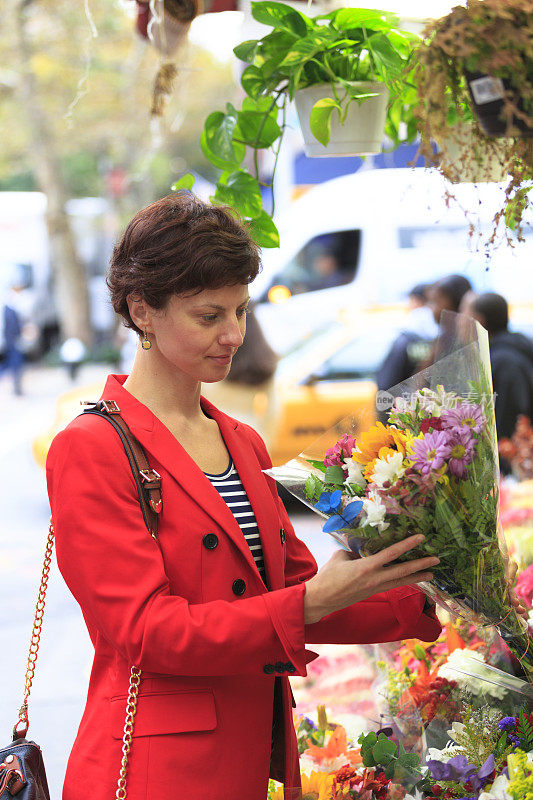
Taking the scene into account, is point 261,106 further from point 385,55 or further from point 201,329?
point 201,329

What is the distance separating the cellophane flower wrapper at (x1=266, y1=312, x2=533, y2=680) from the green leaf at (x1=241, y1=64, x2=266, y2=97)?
93 centimetres

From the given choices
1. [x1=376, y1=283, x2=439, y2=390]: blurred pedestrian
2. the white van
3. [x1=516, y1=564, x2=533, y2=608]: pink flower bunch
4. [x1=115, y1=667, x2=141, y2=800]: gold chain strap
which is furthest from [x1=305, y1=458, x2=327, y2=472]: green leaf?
the white van

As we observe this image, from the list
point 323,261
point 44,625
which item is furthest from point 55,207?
point 44,625

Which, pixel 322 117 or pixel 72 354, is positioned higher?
pixel 322 117

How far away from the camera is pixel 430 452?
68.2 inches

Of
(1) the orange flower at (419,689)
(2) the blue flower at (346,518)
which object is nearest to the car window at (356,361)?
(1) the orange flower at (419,689)

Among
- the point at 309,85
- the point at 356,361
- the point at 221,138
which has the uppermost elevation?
the point at 309,85

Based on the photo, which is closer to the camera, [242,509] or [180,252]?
[180,252]

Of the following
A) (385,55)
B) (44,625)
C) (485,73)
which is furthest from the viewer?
(44,625)

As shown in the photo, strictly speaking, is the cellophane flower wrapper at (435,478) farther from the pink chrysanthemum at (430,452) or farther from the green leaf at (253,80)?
the green leaf at (253,80)

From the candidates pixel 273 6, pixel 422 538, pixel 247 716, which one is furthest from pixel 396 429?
pixel 273 6

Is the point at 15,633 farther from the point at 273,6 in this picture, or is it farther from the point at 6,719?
the point at 273,6

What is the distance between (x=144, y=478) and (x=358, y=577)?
0.48m

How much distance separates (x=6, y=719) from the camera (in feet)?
16.1
